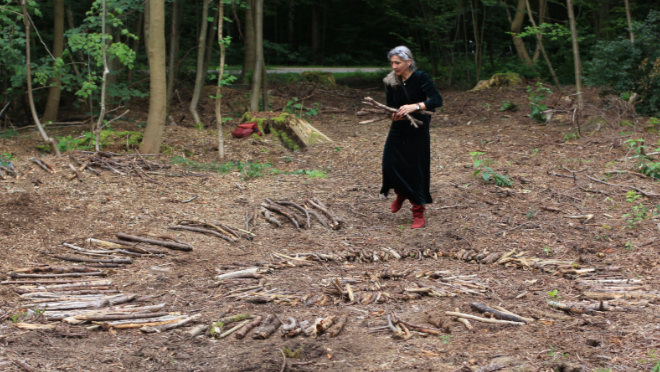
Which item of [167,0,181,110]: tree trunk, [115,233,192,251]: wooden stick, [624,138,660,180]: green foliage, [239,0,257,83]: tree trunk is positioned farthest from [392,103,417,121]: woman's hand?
[239,0,257,83]: tree trunk

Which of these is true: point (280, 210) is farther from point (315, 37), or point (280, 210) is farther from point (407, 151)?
point (315, 37)

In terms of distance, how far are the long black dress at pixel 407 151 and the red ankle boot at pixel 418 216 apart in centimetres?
8

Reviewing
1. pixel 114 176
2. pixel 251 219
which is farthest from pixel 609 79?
pixel 114 176

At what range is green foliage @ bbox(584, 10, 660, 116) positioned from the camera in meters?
12.0

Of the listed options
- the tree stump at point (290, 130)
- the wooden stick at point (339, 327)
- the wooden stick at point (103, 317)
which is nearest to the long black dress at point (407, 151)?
the wooden stick at point (339, 327)

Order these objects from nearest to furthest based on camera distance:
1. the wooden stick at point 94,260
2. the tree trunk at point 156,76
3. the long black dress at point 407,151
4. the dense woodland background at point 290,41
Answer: the wooden stick at point 94,260 → the long black dress at point 407,151 → the tree trunk at point 156,76 → the dense woodland background at point 290,41

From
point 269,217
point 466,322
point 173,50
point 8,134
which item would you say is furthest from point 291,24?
point 466,322

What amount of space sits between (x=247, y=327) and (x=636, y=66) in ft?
34.9

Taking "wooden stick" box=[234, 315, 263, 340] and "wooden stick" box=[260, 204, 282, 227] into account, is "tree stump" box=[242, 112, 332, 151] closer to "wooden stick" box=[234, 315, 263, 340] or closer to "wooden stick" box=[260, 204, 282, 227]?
"wooden stick" box=[260, 204, 282, 227]

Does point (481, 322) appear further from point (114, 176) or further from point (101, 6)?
point (101, 6)

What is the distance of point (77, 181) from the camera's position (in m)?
7.91

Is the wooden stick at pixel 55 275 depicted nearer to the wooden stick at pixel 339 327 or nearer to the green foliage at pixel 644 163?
the wooden stick at pixel 339 327

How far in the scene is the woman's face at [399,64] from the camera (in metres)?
6.96

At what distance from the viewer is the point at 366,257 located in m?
6.40
